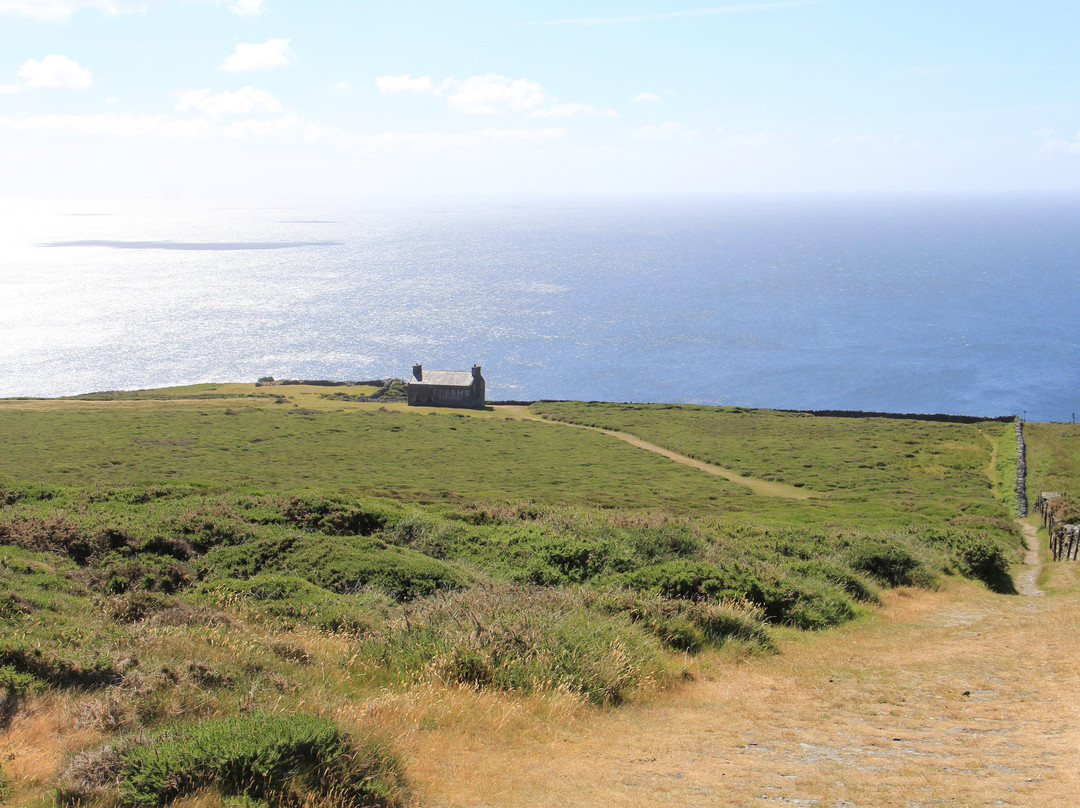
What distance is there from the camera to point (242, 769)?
569 centimetres

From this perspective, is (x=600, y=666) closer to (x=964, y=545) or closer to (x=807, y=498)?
(x=964, y=545)

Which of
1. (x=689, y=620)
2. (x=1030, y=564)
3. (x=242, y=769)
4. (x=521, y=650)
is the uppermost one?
(x=242, y=769)

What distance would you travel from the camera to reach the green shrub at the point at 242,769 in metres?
5.54

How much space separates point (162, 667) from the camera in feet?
25.0

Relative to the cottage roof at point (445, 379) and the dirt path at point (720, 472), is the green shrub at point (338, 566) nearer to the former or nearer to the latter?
the dirt path at point (720, 472)

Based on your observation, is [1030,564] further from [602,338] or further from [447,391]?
[602,338]

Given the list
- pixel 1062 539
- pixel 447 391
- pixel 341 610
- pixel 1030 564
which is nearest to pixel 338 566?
pixel 341 610

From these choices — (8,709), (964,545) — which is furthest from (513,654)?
(964,545)

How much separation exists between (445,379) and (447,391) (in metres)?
1.27

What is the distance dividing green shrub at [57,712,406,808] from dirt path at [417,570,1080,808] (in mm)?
671

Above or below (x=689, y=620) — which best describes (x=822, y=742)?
above

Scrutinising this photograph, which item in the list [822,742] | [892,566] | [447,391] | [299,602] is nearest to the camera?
[822,742]

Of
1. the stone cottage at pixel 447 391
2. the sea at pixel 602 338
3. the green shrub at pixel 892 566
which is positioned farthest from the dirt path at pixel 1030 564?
the sea at pixel 602 338

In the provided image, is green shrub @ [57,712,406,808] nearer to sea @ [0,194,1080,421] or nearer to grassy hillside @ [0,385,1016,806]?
grassy hillside @ [0,385,1016,806]
